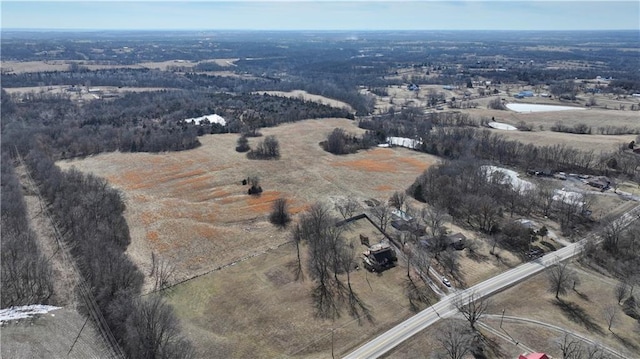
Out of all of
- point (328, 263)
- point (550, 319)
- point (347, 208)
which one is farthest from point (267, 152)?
point (550, 319)

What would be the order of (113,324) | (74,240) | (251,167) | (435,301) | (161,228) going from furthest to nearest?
(251,167) → (161,228) → (74,240) → (435,301) → (113,324)

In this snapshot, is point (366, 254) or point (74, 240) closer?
point (366, 254)

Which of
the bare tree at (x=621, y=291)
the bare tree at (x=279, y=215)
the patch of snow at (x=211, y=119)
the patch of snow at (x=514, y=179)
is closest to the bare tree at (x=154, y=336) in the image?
the bare tree at (x=279, y=215)

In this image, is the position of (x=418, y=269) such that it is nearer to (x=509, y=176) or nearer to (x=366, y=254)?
(x=366, y=254)

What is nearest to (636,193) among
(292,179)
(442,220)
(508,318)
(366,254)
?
(442,220)

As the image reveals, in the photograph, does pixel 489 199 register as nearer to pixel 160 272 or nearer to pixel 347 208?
pixel 347 208

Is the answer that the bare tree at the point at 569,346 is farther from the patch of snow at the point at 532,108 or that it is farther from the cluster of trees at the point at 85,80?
the cluster of trees at the point at 85,80
